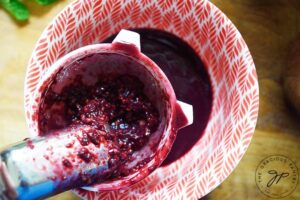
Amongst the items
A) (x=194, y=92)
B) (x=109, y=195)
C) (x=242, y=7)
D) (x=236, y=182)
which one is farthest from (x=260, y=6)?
(x=109, y=195)

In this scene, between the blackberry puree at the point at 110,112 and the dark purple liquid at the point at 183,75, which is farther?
the dark purple liquid at the point at 183,75

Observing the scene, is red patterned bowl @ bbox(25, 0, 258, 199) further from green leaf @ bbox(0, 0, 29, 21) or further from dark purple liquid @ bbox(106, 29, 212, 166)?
green leaf @ bbox(0, 0, 29, 21)

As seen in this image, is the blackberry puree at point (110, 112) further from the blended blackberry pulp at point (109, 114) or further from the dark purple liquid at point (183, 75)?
the dark purple liquid at point (183, 75)

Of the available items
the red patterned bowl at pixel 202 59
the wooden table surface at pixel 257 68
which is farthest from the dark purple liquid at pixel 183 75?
the wooden table surface at pixel 257 68

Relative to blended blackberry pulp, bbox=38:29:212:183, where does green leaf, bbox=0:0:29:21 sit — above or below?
above

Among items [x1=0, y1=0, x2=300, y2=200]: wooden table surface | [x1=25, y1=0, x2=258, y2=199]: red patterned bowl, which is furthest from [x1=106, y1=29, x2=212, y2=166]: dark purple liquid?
[x1=0, y1=0, x2=300, y2=200]: wooden table surface

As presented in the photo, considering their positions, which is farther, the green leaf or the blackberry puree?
the green leaf
